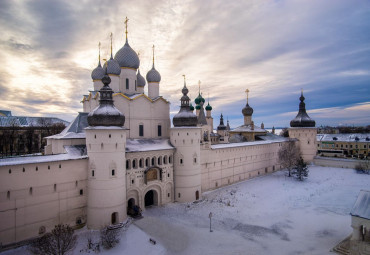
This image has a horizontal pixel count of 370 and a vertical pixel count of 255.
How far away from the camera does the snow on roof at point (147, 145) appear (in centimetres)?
1917

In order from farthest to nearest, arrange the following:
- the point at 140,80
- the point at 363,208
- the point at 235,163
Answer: the point at 235,163
the point at 140,80
the point at 363,208

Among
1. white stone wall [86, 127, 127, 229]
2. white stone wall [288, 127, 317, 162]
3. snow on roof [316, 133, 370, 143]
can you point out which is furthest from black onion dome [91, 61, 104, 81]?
snow on roof [316, 133, 370, 143]

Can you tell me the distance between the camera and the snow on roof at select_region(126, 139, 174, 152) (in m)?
19.2

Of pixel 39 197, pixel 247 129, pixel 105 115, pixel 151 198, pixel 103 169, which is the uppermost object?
pixel 105 115

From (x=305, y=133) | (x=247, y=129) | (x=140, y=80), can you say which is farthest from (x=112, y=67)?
(x=305, y=133)

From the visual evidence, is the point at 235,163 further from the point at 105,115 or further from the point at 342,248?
the point at 105,115

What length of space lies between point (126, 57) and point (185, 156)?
11654 mm

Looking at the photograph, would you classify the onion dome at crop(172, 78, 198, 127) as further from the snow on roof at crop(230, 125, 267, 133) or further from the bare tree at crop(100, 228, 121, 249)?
the snow on roof at crop(230, 125, 267, 133)

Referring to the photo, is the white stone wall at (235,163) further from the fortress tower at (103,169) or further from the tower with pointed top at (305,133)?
the fortress tower at (103,169)

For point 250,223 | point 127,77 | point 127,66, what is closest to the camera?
point 250,223

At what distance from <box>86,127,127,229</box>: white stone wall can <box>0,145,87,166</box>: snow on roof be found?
1.27 meters

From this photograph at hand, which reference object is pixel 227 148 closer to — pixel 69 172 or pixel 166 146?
pixel 166 146

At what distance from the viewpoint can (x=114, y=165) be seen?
54.4 feet

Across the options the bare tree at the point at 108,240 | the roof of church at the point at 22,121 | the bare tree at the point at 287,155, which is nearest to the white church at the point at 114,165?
the bare tree at the point at 108,240
